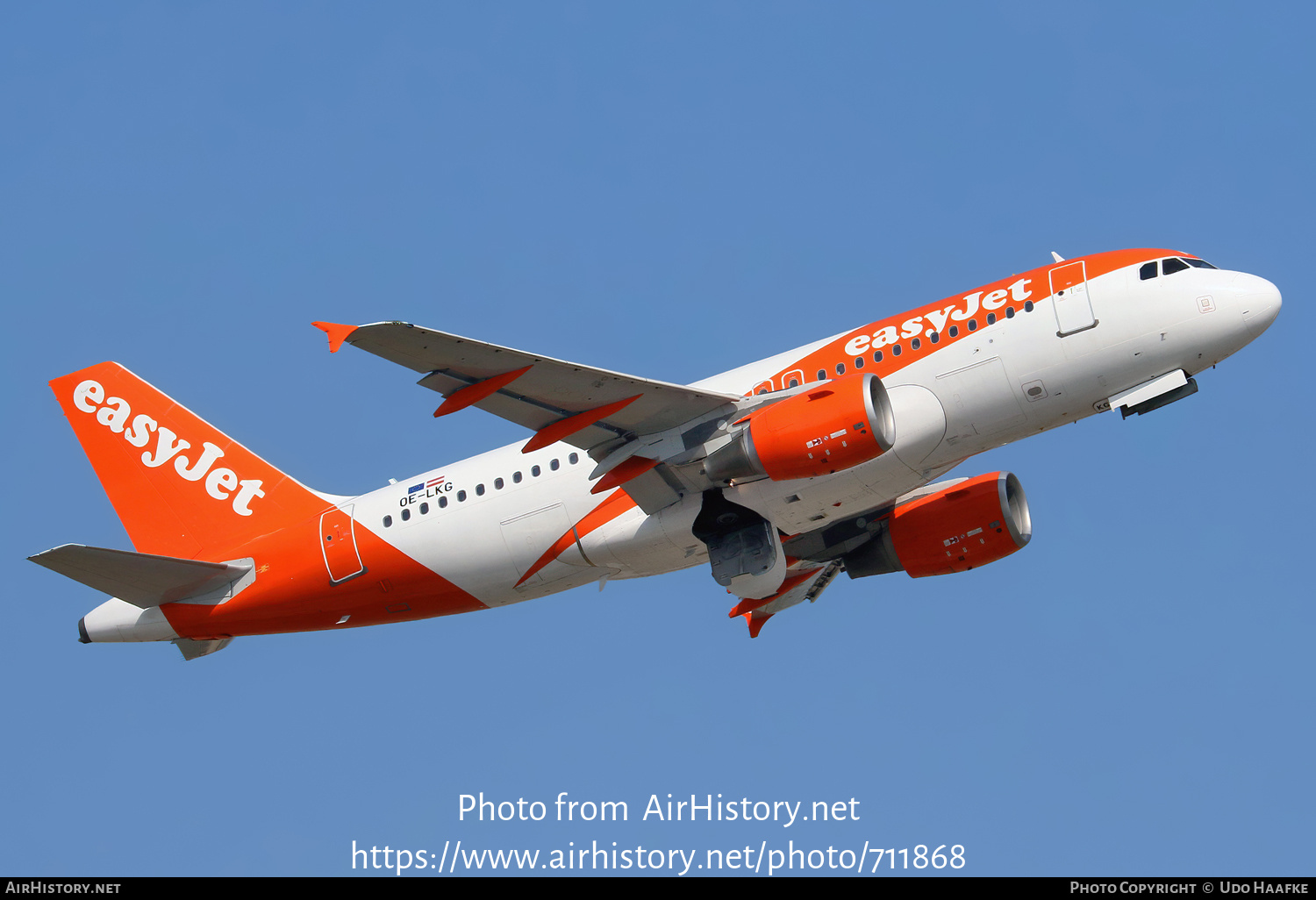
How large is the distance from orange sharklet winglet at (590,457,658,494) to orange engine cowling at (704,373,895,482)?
76.4 inches

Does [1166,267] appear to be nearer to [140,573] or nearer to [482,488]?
[482,488]

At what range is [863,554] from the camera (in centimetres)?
3809

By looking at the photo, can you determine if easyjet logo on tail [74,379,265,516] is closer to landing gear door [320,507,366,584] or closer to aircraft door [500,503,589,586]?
landing gear door [320,507,366,584]

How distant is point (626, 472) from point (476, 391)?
4.41m

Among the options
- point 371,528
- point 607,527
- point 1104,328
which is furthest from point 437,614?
point 1104,328

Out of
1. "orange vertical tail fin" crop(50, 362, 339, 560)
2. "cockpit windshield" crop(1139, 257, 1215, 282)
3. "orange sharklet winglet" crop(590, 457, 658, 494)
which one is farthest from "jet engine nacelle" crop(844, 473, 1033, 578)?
"orange vertical tail fin" crop(50, 362, 339, 560)

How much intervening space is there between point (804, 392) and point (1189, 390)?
8262 millimetres

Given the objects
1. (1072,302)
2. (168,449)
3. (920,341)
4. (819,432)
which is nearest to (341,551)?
(168,449)

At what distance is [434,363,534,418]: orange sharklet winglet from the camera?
30266mm

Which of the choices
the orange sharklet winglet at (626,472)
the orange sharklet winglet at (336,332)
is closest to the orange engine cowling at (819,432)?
the orange sharklet winglet at (626,472)

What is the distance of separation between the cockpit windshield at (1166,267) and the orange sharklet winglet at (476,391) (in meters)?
13.5

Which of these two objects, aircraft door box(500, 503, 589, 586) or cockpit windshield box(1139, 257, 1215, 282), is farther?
aircraft door box(500, 503, 589, 586)

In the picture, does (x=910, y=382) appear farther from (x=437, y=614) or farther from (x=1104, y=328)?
(x=437, y=614)

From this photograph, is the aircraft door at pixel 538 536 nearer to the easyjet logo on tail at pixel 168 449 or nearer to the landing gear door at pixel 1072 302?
the easyjet logo on tail at pixel 168 449
